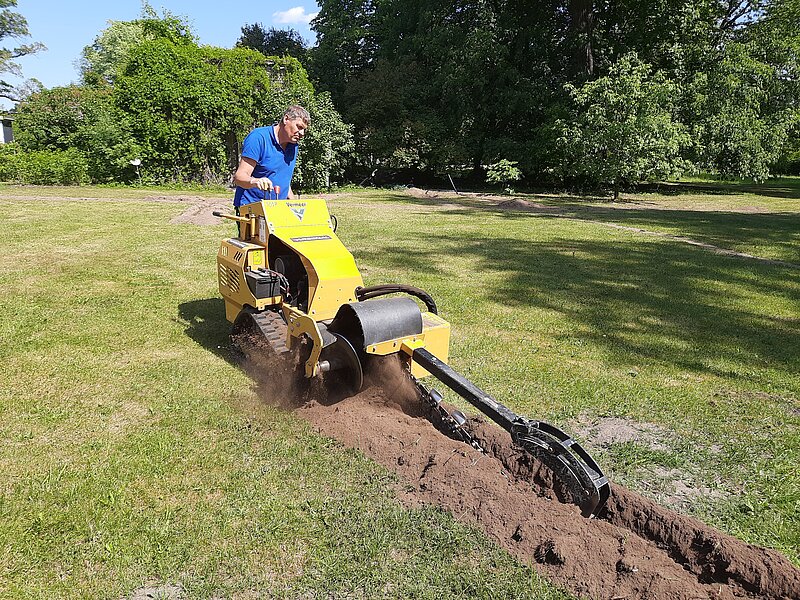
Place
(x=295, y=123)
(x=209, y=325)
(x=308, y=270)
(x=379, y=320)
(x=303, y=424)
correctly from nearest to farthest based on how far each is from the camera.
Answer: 1. (x=379, y=320)
2. (x=303, y=424)
3. (x=308, y=270)
4. (x=295, y=123)
5. (x=209, y=325)

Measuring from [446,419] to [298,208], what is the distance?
2.18 metres

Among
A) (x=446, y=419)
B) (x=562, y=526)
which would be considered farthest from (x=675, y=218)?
(x=562, y=526)

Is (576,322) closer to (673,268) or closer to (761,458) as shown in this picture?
(761,458)

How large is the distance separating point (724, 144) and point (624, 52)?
18.9 ft

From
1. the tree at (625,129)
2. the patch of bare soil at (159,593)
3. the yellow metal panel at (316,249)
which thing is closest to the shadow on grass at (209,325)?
the yellow metal panel at (316,249)

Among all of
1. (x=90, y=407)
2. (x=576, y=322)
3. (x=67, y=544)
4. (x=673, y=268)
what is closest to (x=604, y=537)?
(x=67, y=544)

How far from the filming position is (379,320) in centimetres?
363

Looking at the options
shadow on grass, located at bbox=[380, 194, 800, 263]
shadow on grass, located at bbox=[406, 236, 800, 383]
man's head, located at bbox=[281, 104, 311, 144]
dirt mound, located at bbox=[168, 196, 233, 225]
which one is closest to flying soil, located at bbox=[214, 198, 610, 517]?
man's head, located at bbox=[281, 104, 311, 144]

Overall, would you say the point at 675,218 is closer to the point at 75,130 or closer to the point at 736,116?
the point at 736,116

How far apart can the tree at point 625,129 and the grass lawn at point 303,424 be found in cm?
1240

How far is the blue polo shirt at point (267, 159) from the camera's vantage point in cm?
512

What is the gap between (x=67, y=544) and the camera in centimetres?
275

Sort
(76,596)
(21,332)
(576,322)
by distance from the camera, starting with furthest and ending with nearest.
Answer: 1. (576,322)
2. (21,332)
3. (76,596)

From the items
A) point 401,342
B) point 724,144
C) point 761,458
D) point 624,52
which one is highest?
point 624,52
